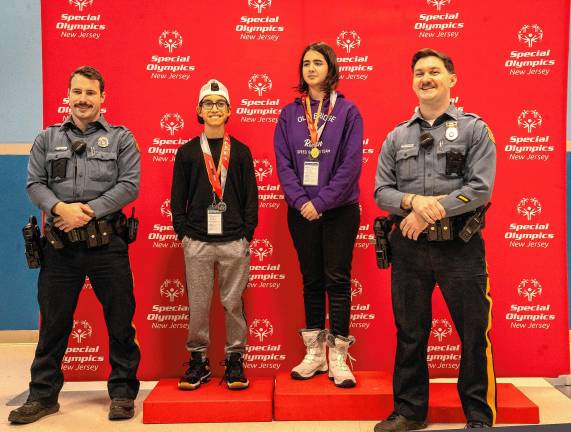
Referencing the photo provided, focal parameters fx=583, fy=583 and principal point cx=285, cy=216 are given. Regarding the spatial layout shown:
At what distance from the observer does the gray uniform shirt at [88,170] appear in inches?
123

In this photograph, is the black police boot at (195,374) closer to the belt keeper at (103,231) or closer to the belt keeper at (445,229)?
the belt keeper at (103,231)

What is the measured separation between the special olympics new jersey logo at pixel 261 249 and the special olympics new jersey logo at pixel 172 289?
1.78 ft

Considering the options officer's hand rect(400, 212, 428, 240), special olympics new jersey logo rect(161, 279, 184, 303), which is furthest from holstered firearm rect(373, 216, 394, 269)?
special olympics new jersey logo rect(161, 279, 184, 303)

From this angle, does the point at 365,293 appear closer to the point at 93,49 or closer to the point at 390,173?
the point at 390,173

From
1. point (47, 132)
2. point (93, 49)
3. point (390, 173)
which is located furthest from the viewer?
point (93, 49)

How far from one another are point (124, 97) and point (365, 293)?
2081mm

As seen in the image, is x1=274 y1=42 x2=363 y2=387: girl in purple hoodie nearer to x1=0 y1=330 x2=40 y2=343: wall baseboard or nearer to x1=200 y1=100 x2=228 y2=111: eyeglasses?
x1=200 y1=100 x2=228 y2=111: eyeglasses

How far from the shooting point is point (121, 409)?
125 inches

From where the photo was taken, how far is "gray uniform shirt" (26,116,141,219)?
3.13 m

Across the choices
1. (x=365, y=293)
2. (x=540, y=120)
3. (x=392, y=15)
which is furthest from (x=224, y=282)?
(x=540, y=120)

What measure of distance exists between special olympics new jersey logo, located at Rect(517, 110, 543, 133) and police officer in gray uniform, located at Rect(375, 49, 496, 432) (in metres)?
1.21

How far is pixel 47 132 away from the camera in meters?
3.23

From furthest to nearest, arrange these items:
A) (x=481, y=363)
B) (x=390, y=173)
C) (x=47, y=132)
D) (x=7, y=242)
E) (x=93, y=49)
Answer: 1. (x=7, y=242)
2. (x=93, y=49)
3. (x=47, y=132)
4. (x=390, y=173)
5. (x=481, y=363)

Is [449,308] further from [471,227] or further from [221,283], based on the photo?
[221,283]
